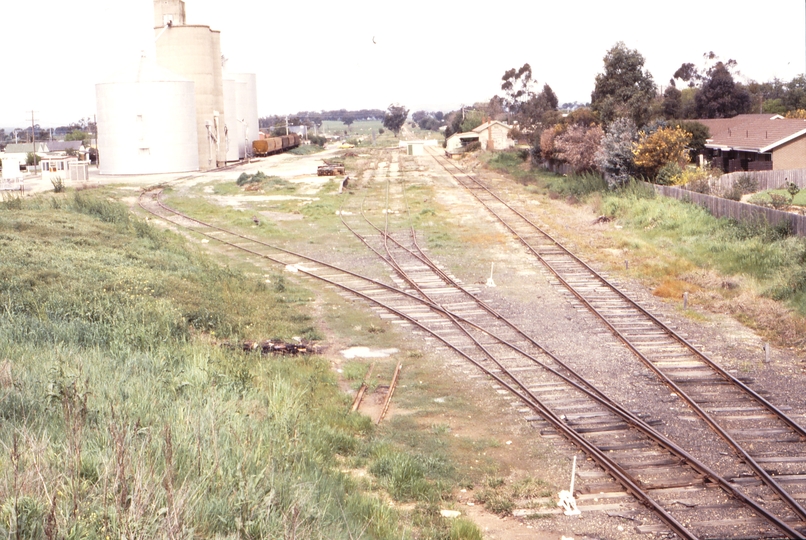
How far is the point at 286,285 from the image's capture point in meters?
21.4

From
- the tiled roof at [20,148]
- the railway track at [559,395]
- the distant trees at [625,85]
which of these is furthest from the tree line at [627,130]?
the tiled roof at [20,148]

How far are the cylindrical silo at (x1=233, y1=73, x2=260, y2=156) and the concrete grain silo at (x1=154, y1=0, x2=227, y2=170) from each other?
66.2ft

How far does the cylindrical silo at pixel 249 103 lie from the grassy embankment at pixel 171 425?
78.9 meters

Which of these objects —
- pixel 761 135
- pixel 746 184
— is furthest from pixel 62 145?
pixel 746 184

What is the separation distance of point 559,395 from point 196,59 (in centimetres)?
6624

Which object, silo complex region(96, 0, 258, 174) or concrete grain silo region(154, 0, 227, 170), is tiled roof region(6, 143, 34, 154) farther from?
silo complex region(96, 0, 258, 174)

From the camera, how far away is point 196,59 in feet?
234

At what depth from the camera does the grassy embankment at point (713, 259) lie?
17.4 m

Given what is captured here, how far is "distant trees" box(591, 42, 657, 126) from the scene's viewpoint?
45.8 m

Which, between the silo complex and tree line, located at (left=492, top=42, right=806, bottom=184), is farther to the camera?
the silo complex

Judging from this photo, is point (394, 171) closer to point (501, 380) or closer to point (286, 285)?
point (286, 285)

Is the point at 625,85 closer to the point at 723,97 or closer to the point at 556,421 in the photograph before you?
the point at 723,97

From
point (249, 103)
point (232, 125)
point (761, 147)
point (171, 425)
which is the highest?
point (249, 103)

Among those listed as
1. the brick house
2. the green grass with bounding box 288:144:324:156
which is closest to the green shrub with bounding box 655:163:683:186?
the brick house
